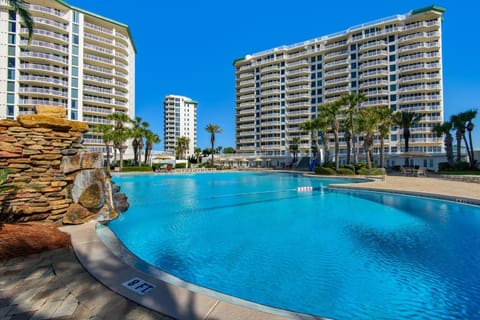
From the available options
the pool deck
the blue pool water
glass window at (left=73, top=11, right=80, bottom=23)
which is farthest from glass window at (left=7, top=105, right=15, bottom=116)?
the pool deck

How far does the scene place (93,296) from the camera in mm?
3053

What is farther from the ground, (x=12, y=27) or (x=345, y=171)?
(x=12, y=27)

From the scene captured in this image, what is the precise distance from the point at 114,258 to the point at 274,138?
67392 millimetres

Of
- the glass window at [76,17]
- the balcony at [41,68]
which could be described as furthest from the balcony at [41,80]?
the glass window at [76,17]

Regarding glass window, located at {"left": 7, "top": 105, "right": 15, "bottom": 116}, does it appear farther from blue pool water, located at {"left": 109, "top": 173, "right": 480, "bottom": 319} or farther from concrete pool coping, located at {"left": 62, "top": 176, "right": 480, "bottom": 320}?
concrete pool coping, located at {"left": 62, "top": 176, "right": 480, "bottom": 320}

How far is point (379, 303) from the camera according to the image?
4.18 m

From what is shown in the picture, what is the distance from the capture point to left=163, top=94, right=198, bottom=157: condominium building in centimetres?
12519

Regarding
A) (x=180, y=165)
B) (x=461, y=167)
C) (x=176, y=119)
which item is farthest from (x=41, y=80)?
(x=176, y=119)

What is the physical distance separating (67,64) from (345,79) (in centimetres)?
6394

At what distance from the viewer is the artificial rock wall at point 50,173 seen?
6.16 meters

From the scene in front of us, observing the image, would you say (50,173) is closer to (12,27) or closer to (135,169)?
(135,169)

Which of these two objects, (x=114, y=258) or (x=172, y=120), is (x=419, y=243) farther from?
(x=172, y=120)

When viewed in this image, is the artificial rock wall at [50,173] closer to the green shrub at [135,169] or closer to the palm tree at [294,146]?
the green shrub at [135,169]

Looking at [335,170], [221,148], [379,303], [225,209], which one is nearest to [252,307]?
[379,303]
